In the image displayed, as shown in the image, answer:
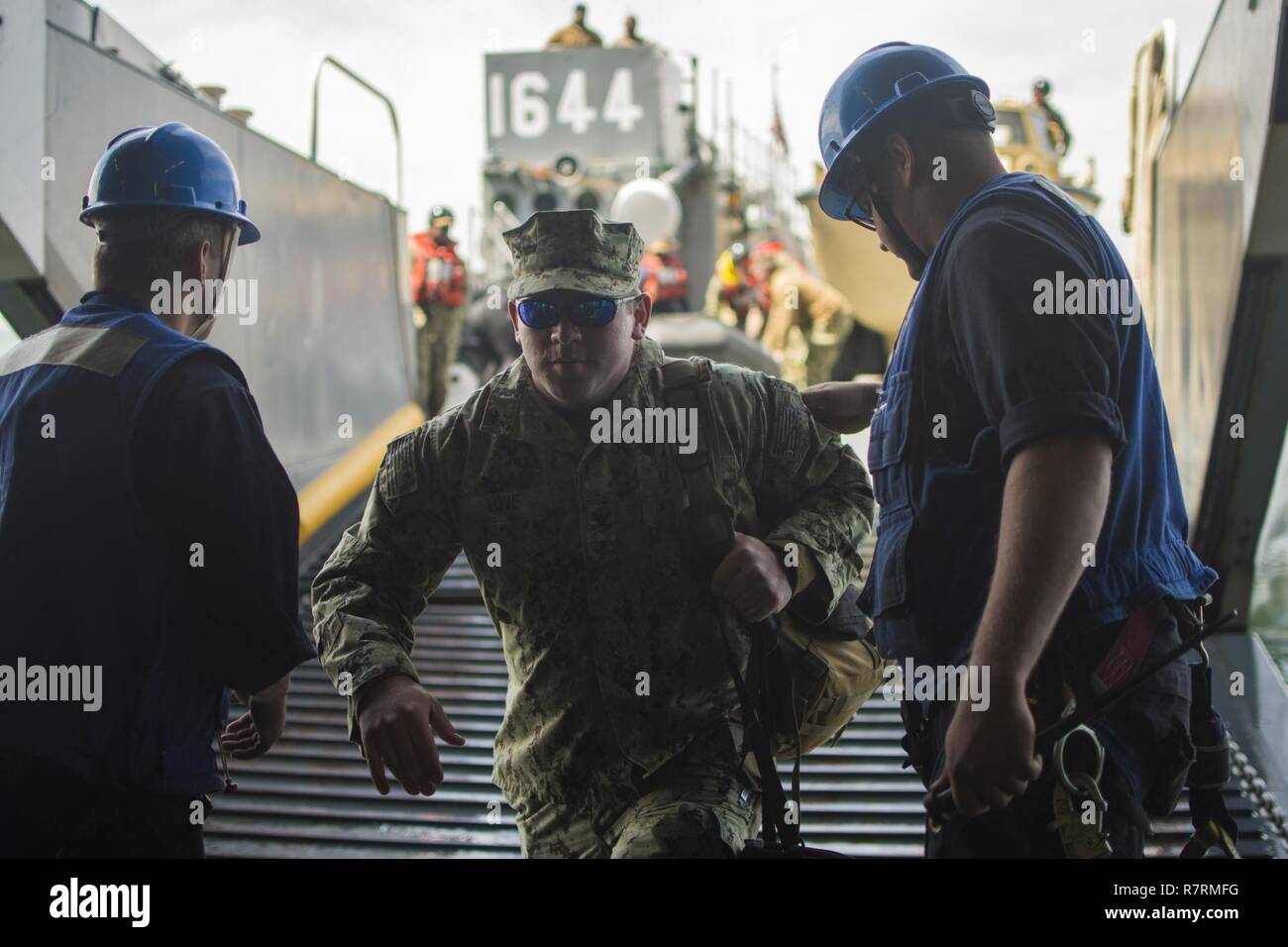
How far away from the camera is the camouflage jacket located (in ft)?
8.55

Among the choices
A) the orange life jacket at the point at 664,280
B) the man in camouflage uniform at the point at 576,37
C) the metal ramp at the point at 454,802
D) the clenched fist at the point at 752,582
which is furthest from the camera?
the man in camouflage uniform at the point at 576,37

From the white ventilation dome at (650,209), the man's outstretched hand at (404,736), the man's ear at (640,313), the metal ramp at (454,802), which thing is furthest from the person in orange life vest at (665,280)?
the man's outstretched hand at (404,736)

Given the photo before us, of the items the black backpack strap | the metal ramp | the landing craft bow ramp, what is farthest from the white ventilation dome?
the black backpack strap

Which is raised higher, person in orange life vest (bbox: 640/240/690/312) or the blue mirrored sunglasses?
person in orange life vest (bbox: 640/240/690/312)

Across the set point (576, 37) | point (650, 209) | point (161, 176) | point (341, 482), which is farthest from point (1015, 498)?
point (576, 37)

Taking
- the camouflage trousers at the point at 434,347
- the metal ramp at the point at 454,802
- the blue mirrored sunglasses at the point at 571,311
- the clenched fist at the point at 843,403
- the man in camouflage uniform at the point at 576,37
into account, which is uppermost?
the man in camouflage uniform at the point at 576,37

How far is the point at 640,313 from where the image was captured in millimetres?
2867

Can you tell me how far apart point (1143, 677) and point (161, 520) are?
5.09 ft

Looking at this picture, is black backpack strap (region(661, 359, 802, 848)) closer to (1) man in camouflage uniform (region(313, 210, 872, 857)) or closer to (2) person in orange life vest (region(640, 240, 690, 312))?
(1) man in camouflage uniform (region(313, 210, 872, 857))

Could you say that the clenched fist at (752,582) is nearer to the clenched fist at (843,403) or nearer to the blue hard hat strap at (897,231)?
the clenched fist at (843,403)

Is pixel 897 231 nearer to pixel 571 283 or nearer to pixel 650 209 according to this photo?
pixel 571 283

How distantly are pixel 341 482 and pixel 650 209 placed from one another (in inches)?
512

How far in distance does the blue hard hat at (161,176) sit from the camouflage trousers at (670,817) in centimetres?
132

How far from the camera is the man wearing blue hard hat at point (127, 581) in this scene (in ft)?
6.95
